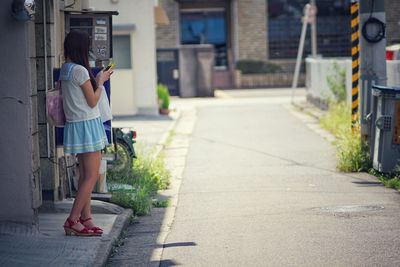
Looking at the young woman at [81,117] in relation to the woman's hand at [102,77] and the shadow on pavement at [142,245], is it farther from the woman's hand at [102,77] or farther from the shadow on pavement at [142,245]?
the shadow on pavement at [142,245]

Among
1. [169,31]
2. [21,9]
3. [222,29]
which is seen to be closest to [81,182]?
[21,9]

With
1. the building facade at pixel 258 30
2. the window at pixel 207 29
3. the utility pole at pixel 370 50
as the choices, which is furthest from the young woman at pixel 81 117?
the window at pixel 207 29

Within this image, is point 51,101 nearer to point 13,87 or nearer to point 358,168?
point 13,87

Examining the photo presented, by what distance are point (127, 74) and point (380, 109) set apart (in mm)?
12625

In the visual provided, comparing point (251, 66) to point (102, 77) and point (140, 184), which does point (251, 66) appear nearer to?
point (140, 184)

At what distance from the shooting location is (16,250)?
7.87 metres

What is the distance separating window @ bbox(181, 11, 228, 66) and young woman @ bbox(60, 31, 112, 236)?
32.0 m

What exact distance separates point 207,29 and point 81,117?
32.6 meters

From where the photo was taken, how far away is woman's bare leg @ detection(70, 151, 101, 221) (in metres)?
8.27

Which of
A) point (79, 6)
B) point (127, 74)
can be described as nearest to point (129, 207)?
point (79, 6)

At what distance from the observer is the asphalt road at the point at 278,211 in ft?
25.6

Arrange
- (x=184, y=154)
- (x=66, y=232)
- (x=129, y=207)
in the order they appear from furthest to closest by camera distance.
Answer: (x=184, y=154) → (x=129, y=207) → (x=66, y=232)

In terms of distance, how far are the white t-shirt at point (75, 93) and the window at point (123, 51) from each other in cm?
1601

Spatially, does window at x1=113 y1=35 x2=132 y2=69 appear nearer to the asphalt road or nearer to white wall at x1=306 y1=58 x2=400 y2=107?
white wall at x1=306 y1=58 x2=400 y2=107
